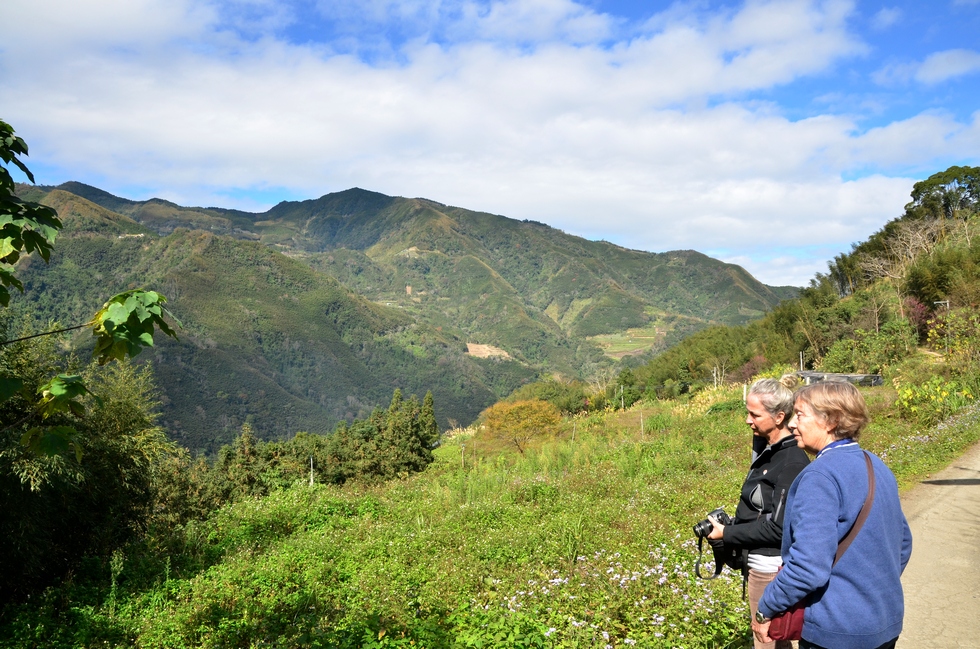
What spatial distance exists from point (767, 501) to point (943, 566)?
3.74 meters

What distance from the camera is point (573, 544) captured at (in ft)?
17.8

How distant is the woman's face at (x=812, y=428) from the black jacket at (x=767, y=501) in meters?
0.38

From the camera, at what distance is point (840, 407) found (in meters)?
1.99

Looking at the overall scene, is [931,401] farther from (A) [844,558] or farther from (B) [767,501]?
(A) [844,558]

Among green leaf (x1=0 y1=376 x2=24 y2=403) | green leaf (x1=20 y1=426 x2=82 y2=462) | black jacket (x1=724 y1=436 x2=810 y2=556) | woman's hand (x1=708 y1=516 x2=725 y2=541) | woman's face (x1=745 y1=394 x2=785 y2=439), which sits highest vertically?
green leaf (x1=0 y1=376 x2=24 y2=403)

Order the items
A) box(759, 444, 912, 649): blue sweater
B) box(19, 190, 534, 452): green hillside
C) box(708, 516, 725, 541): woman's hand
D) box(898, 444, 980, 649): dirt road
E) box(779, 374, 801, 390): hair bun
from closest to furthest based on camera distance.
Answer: box(759, 444, 912, 649): blue sweater → box(708, 516, 725, 541): woman's hand → box(779, 374, 801, 390): hair bun → box(898, 444, 980, 649): dirt road → box(19, 190, 534, 452): green hillside

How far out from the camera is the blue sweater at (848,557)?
72.3 inches

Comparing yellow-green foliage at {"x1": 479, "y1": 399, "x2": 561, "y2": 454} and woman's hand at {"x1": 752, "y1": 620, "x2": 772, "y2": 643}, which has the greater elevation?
woman's hand at {"x1": 752, "y1": 620, "x2": 772, "y2": 643}

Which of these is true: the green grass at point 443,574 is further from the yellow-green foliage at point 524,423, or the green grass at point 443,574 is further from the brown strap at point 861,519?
the yellow-green foliage at point 524,423

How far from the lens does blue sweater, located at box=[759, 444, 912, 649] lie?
184 cm

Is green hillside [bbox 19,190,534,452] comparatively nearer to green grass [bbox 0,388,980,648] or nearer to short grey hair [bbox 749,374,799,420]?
green grass [bbox 0,388,980,648]

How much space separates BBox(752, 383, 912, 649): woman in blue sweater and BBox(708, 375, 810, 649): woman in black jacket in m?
0.41

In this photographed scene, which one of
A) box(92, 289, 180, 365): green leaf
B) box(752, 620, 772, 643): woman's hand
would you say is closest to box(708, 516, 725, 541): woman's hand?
box(752, 620, 772, 643): woman's hand

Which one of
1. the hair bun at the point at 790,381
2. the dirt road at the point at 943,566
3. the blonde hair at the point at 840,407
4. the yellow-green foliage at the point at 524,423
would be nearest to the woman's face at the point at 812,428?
the blonde hair at the point at 840,407
